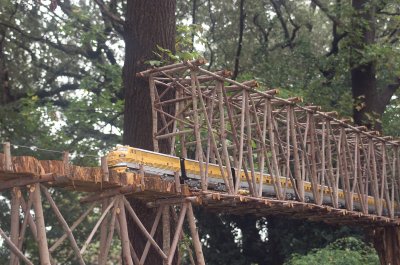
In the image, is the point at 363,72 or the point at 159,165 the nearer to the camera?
the point at 159,165

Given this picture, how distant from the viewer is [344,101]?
87.1ft

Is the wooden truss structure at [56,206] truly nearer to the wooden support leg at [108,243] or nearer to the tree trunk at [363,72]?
the wooden support leg at [108,243]

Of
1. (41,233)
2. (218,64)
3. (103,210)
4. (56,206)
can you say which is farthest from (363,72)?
(41,233)

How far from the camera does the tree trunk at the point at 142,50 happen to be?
47.4 ft

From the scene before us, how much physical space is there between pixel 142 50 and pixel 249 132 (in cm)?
270

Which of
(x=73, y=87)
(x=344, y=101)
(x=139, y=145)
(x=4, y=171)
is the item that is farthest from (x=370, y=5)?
(x=4, y=171)

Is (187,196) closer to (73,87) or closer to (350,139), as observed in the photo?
(350,139)

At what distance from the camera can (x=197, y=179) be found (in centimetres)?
1380

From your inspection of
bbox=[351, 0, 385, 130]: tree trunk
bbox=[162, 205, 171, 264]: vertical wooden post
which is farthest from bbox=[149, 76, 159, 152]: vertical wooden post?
bbox=[351, 0, 385, 130]: tree trunk

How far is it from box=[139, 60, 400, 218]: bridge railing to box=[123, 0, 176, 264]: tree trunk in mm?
284

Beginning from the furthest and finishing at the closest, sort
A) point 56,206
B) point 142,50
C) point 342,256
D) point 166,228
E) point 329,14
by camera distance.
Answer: point 329,14 < point 342,256 < point 142,50 < point 166,228 < point 56,206

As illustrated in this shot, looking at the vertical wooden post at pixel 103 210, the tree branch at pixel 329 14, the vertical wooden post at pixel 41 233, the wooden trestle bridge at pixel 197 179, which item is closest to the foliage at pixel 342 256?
the wooden trestle bridge at pixel 197 179

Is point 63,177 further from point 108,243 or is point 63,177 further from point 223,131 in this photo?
point 223,131

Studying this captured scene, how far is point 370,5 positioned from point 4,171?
18.6 m
